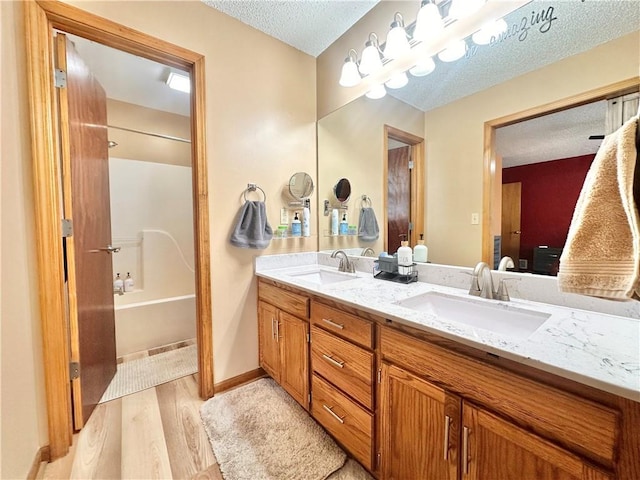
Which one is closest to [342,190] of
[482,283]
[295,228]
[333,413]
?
[295,228]

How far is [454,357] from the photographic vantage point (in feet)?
2.52

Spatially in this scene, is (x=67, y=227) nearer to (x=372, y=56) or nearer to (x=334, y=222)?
(x=334, y=222)

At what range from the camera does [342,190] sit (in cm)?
205

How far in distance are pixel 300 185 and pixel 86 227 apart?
135 cm

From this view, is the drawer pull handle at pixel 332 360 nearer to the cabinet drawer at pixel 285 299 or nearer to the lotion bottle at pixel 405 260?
the cabinet drawer at pixel 285 299

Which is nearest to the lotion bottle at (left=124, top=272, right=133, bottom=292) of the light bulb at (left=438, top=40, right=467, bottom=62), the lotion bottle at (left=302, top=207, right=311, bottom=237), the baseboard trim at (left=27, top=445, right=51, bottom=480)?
the baseboard trim at (left=27, top=445, right=51, bottom=480)

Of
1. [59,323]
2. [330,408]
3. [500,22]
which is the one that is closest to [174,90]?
[59,323]

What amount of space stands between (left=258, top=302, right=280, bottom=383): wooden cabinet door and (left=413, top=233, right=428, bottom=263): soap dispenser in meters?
0.92

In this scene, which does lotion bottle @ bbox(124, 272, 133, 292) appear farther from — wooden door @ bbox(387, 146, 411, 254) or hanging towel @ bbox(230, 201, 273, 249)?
wooden door @ bbox(387, 146, 411, 254)

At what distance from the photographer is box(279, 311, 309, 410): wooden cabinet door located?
1394 millimetres

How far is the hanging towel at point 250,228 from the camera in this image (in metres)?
1.71

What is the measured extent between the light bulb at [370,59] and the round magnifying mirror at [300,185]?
82cm

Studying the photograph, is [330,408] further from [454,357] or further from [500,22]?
[500,22]

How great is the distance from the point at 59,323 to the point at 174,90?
2085 mm
